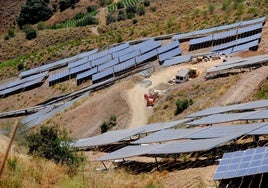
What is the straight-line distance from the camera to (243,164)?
68.7 ft

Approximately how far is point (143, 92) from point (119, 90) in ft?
10.9

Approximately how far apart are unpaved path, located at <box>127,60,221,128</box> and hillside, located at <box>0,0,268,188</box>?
0.11 meters

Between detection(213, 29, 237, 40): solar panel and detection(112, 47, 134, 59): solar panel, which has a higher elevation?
detection(213, 29, 237, 40): solar panel

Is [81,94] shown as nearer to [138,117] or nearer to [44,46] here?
[138,117]

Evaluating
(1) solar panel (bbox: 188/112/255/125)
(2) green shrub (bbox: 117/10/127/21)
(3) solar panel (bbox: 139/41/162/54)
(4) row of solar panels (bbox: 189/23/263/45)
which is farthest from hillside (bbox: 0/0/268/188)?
(1) solar panel (bbox: 188/112/255/125)

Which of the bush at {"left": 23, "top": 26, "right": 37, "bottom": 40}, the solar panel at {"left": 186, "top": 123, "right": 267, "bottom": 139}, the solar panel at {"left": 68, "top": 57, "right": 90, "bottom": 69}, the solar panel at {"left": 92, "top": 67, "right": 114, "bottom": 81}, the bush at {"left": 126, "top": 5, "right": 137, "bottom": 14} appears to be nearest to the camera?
the solar panel at {"left": 186, "top": 123, "right": 267, "bottom": 139}

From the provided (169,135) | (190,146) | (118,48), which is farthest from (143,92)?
(190,146)

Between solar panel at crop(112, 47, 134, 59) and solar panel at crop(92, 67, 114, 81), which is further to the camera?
solar panel at crop(112, 47, 134, 59)

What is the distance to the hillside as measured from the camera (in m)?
22.0

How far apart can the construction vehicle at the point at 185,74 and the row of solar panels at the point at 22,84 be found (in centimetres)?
2631

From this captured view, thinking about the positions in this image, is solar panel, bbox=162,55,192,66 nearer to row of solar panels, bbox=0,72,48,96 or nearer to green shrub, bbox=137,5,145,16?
row of solar panels, bbox=0,72,48,96

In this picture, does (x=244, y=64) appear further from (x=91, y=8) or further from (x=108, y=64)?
(x=91, y=8)

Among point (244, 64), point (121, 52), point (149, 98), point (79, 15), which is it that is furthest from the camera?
point (79, 15)

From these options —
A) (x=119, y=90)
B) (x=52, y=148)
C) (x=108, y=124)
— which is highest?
(x=52, y=148)
